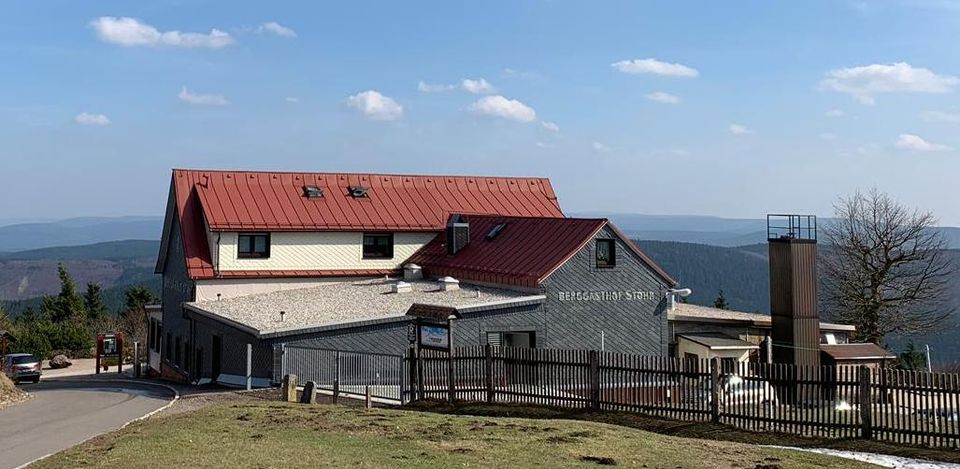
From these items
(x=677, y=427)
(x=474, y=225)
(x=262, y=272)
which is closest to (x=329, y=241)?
(x=262, y=272)

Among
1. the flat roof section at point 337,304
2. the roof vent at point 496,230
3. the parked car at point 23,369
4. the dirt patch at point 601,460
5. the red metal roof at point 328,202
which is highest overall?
the red metal roof at point 328,202

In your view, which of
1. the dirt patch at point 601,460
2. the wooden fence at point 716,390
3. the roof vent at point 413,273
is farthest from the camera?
the roof vent at point 413,273

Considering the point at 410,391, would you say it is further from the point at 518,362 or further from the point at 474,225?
the point at 474,225

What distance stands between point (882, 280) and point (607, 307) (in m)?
25.5

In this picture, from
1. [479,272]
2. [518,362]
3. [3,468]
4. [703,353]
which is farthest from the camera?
[479,272]

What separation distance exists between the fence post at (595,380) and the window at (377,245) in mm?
22960

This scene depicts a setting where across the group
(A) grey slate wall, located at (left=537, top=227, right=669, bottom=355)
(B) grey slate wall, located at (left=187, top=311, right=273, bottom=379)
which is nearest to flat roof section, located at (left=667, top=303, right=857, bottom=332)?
(A) grey slate wall, located at (left=537, top=227, right=669, bottom=355)

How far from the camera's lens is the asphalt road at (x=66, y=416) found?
19516 mm

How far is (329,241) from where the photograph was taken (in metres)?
44.3

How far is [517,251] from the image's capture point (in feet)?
127

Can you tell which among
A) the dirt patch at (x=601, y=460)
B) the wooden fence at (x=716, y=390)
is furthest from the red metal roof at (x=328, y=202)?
the dirt patch at (x=601, y=460)

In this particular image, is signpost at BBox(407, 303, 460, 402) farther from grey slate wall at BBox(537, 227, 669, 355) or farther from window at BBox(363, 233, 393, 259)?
window at BBox(363, 233, 393, 259)

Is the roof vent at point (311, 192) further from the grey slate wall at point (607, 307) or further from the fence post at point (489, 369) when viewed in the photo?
the fence post at point (489, 369)

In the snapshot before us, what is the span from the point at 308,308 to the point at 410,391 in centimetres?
1144
